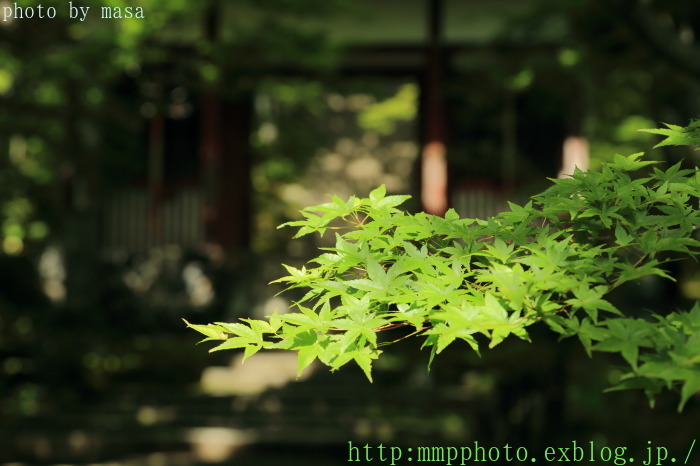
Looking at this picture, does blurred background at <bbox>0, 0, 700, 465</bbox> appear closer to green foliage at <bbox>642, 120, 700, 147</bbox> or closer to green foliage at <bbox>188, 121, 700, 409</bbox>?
green foliage at <bbox>642, 120, 700, 147</bbox>

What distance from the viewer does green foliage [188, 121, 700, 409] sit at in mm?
2180

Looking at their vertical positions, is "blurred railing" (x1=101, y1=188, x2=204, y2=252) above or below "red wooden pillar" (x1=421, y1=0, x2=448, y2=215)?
below

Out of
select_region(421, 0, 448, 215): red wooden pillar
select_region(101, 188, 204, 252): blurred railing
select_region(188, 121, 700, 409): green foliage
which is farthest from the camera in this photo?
select_region(101, 188, 204, 252): blurred railing

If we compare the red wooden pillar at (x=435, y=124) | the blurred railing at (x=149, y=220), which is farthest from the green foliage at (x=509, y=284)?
the blurred railing at (x=149, y=220)

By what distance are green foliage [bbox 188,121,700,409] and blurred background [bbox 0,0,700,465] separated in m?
4.19

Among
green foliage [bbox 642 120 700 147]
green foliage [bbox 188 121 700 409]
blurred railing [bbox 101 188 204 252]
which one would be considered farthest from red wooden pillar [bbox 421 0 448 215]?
green foliage [bbox 188 121 700 409]

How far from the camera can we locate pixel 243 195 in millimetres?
13484

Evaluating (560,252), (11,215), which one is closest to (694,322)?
(560,252)

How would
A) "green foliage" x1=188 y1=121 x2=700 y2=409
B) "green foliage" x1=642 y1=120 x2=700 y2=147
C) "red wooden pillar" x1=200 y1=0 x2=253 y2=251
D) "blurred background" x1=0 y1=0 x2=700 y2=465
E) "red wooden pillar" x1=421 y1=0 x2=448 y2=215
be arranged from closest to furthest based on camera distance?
"green foliage" x1=188 y1=121 x2=700 y2=409
"green foliage" x1=642 y1=120 x2=700 y2=147
"blurred background" x1=0 y1=0 x2=700 y2=465
"red wooden pillar" x1=421 y1=0 x2=448 y2=215
"red wooden pillar" x1=200 y1=0 x2=253 y2=251

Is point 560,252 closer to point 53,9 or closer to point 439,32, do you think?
point 53,9

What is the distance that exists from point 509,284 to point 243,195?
37.8ft

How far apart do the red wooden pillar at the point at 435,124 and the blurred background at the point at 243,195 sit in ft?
0.11

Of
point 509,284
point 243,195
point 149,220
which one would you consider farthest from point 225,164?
point 509,284

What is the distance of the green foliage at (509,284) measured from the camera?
2180mm
